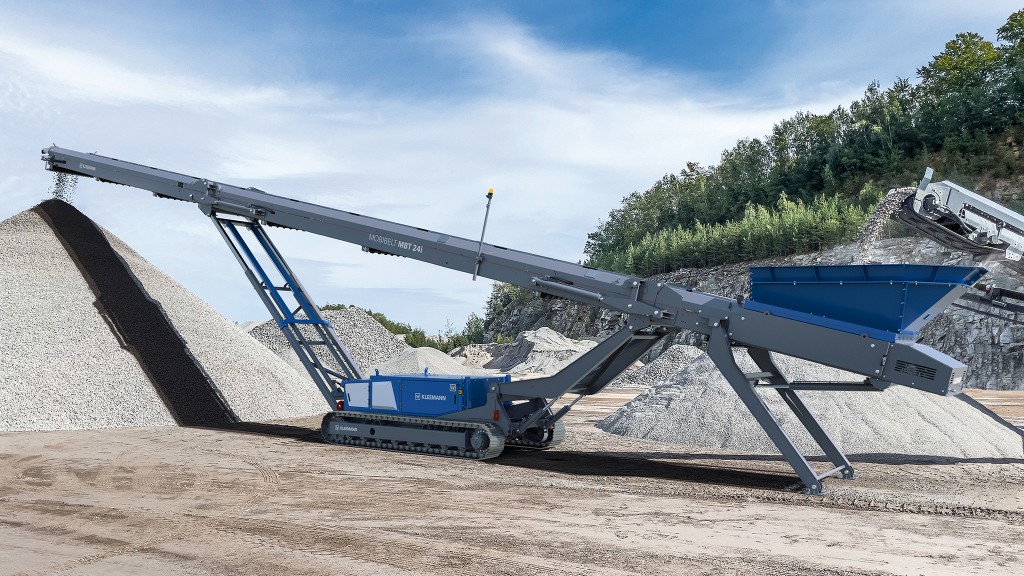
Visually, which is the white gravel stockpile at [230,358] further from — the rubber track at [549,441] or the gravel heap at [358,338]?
the gravel heap at [358,338]

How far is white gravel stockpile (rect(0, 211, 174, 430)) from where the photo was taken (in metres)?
13.7

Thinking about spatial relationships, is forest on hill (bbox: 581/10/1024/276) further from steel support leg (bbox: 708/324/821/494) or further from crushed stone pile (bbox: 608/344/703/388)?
steel support leg (bbox: 708/324/821/494)

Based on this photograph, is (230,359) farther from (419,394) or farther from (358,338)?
(358,338)

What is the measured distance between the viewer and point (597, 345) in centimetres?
980

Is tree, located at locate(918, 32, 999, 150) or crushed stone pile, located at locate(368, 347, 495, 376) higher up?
tree, located at locate(918, 32, 999, 150)

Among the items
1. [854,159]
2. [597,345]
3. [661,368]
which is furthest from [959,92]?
[597,345]

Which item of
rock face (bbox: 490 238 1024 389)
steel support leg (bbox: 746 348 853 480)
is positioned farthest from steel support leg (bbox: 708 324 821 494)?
rock face (bbox: 490 238 1024 389)

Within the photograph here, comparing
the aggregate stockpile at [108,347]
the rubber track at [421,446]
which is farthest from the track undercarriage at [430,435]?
the aggregate stockpile at [108,347]

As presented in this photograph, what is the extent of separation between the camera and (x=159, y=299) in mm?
17078

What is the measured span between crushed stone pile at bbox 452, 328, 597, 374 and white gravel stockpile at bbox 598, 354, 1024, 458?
15072mm

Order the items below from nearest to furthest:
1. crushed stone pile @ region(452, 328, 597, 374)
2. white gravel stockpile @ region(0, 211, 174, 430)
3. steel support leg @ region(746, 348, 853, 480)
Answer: steel support leg @ region(746, 348, 853, 480) → white gravel stockpile @ region(0, 211, 174, 430) → crushed stone pile @ region(452, 328, 597, 374)

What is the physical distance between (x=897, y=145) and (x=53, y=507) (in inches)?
1463

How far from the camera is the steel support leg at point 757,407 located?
8.74 metres

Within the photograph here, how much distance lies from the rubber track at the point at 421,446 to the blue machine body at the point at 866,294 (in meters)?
3.85
